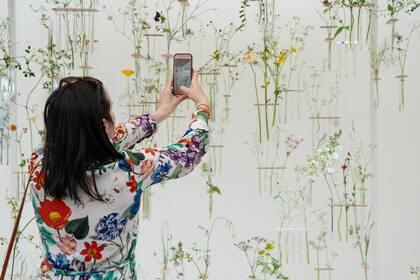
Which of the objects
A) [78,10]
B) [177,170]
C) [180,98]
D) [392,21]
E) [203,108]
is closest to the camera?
[177,170]

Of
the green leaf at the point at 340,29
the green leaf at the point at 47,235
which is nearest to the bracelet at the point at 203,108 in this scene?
the green leaf at the point at 47,235

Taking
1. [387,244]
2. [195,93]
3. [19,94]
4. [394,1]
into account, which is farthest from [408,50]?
[19,94]

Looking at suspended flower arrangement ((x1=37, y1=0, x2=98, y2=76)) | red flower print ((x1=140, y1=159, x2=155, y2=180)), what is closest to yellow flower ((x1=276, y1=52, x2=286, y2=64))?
suspended flower arrangement ((x1=37, y1=0, x2=98, y2=76))

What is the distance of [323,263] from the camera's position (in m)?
2.88

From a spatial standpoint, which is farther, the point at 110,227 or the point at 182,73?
the point at 182,73

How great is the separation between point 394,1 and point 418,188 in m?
0.90

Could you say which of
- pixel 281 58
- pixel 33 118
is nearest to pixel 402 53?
pixel 281 58

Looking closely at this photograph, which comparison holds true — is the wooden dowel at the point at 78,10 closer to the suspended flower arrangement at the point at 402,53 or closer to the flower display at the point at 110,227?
the suspended flower arrangement at the point at 402,53

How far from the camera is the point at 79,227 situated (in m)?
1.28

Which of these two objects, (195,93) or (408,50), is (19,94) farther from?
(408,50)

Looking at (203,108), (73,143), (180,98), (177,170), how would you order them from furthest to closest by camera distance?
(180,98) → (203,108) → (177,170) → (73,143)

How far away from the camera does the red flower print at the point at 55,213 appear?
1.27 meters

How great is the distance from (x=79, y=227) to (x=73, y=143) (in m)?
0.19

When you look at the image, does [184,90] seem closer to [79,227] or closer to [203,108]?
[203,108]
